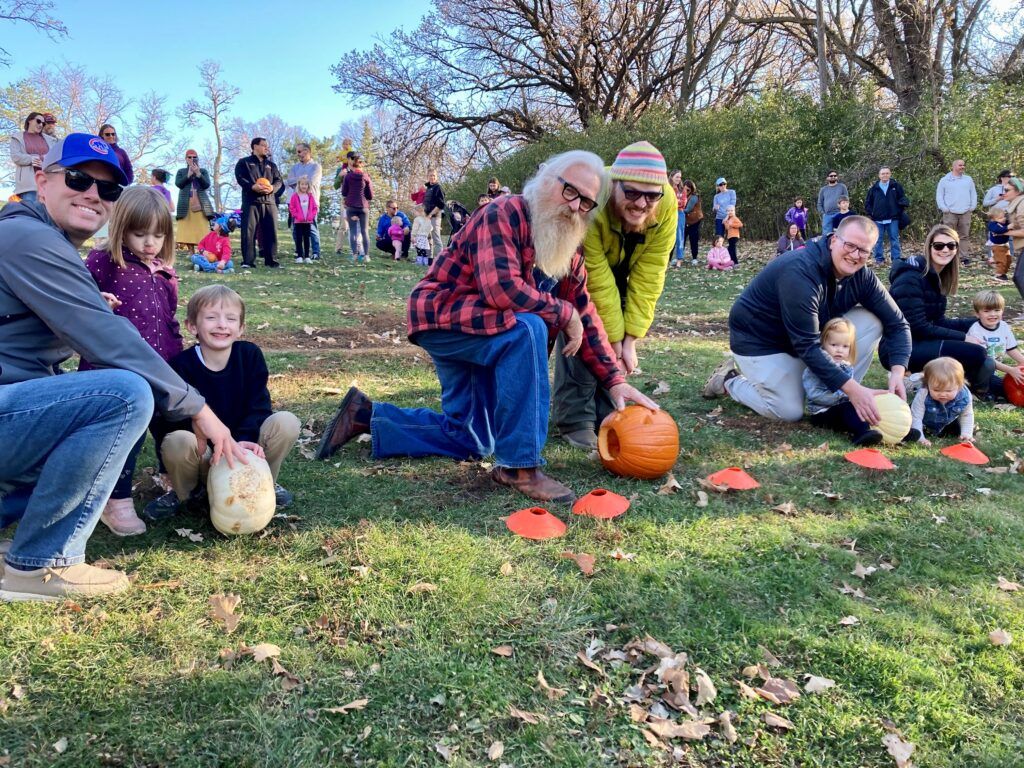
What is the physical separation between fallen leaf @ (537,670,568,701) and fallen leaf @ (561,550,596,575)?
0.78m

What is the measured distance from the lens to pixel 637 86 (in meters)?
30.1

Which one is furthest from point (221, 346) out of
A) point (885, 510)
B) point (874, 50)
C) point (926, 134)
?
point (874, 50)

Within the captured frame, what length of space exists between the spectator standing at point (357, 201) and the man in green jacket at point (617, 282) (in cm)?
1257

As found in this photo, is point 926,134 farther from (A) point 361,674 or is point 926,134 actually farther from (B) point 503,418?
(A) point 361,674

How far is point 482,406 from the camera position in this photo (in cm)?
475

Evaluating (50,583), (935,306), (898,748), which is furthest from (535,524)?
(935,306)

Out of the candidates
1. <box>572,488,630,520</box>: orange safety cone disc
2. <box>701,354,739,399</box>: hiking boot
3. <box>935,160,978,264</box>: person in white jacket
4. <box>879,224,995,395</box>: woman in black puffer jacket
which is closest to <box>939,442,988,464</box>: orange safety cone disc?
<box>879,224,995,395</box>: woman in black puffer jacket

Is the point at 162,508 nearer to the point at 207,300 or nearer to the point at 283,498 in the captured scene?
the point at 283,498

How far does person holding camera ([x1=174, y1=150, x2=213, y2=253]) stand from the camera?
49.2 ft

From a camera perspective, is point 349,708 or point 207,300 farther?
point 207,300

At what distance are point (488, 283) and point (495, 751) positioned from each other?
2498 mm

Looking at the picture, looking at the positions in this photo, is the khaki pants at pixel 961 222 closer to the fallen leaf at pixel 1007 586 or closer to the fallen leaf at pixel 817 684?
the fallen leaf at pixel 1007 586

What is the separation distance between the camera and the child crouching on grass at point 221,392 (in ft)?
12.0

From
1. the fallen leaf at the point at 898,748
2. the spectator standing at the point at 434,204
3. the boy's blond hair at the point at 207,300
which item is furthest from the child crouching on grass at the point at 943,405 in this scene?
the spectator standing at the point at 434,204
